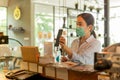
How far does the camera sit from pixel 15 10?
7.01 metres

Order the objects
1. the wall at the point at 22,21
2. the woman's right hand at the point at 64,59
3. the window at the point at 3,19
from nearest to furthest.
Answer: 1. the woman's right hand at the point at 64,59
2. the wall at the point at 22,21
3. the window at the point at 3,19

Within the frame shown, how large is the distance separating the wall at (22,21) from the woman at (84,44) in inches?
186

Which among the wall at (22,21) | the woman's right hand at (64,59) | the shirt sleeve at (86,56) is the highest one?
the wall at (22,21)

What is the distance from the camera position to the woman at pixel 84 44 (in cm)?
170

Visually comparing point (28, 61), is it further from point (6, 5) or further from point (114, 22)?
point (114, 22)

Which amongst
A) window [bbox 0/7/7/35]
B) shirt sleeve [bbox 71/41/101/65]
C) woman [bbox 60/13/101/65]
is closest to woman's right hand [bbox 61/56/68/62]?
woman [bbox 60/13/101/65]

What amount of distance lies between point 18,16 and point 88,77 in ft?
19.4

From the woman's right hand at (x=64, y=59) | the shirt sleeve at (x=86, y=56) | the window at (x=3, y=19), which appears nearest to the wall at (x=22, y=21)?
the window at (x=3, y=19)

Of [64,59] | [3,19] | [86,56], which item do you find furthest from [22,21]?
[86,56]

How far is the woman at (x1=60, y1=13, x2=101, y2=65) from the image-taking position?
5.57 ft

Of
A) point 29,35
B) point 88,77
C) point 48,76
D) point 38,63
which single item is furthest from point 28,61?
point 29,35

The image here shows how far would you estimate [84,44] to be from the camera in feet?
6.17

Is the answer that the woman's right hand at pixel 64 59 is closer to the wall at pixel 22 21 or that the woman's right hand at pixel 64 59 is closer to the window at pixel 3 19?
the wall at pixel 22 21

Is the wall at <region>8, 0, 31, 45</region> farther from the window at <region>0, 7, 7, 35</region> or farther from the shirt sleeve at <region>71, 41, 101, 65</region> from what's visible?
the shirt sleeve at <region>71, 41, 101, 65</region>
